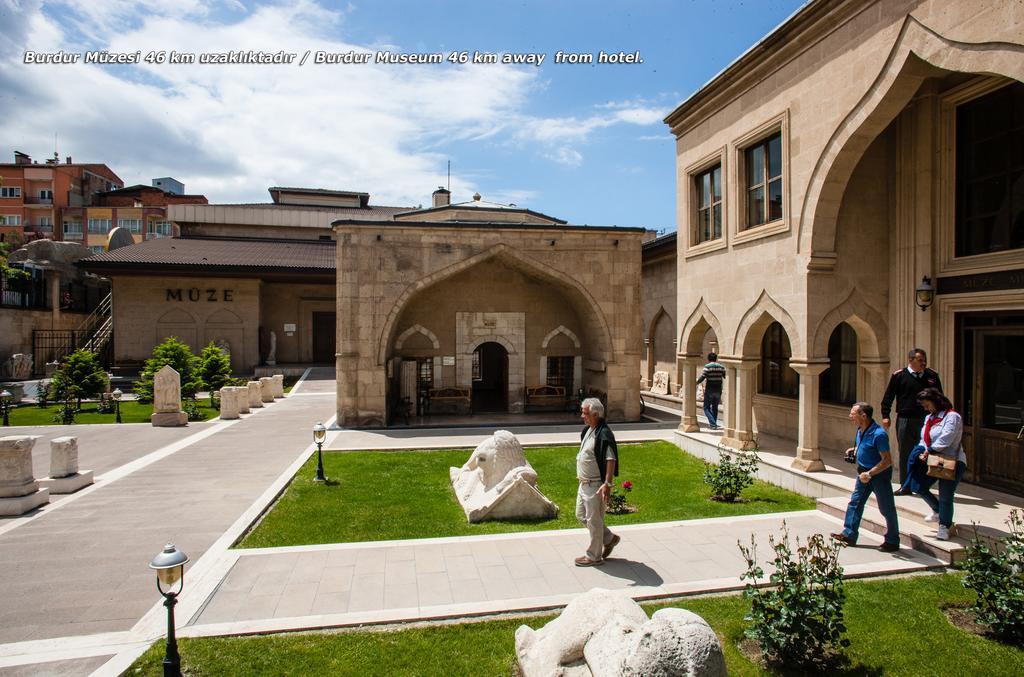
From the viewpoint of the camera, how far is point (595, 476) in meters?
6.25

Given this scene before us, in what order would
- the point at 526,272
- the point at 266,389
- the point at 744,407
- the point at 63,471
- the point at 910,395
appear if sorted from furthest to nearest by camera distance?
1. the point at 266,389
2. the point at 526,272
3. the point at 744,407
4. the point at 63,471
5. the point at 910,395

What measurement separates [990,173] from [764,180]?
3.48 meters

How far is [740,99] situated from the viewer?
11594 mm

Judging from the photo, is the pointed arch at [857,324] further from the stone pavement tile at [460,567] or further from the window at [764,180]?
the stone pavement tile at [460,567]

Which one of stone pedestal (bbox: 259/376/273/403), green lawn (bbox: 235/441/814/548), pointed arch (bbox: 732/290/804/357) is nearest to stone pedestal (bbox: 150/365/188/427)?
stone pedestal (bbox: 259/376/273/403)

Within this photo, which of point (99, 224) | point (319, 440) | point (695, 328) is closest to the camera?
point (319, 440)

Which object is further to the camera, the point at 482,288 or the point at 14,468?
the point at 482,288

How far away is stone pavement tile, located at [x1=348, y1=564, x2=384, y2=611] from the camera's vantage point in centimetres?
555

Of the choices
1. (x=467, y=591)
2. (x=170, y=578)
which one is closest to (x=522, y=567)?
(x=467, y=591)

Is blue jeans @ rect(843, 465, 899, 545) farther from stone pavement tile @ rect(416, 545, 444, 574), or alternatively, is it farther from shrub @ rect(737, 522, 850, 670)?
stone pavement tile @ rect(416, 545, 444, 574)

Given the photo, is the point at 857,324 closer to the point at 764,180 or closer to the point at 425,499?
the point at 764,180

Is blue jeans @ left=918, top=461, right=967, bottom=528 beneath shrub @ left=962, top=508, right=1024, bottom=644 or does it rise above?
above

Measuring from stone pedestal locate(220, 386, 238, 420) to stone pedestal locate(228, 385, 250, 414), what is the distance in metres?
0.13

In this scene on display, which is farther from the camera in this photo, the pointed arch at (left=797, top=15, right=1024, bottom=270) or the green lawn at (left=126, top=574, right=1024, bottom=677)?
the pointed arch at (left=797, top=15, right=1024, bottom=270)
